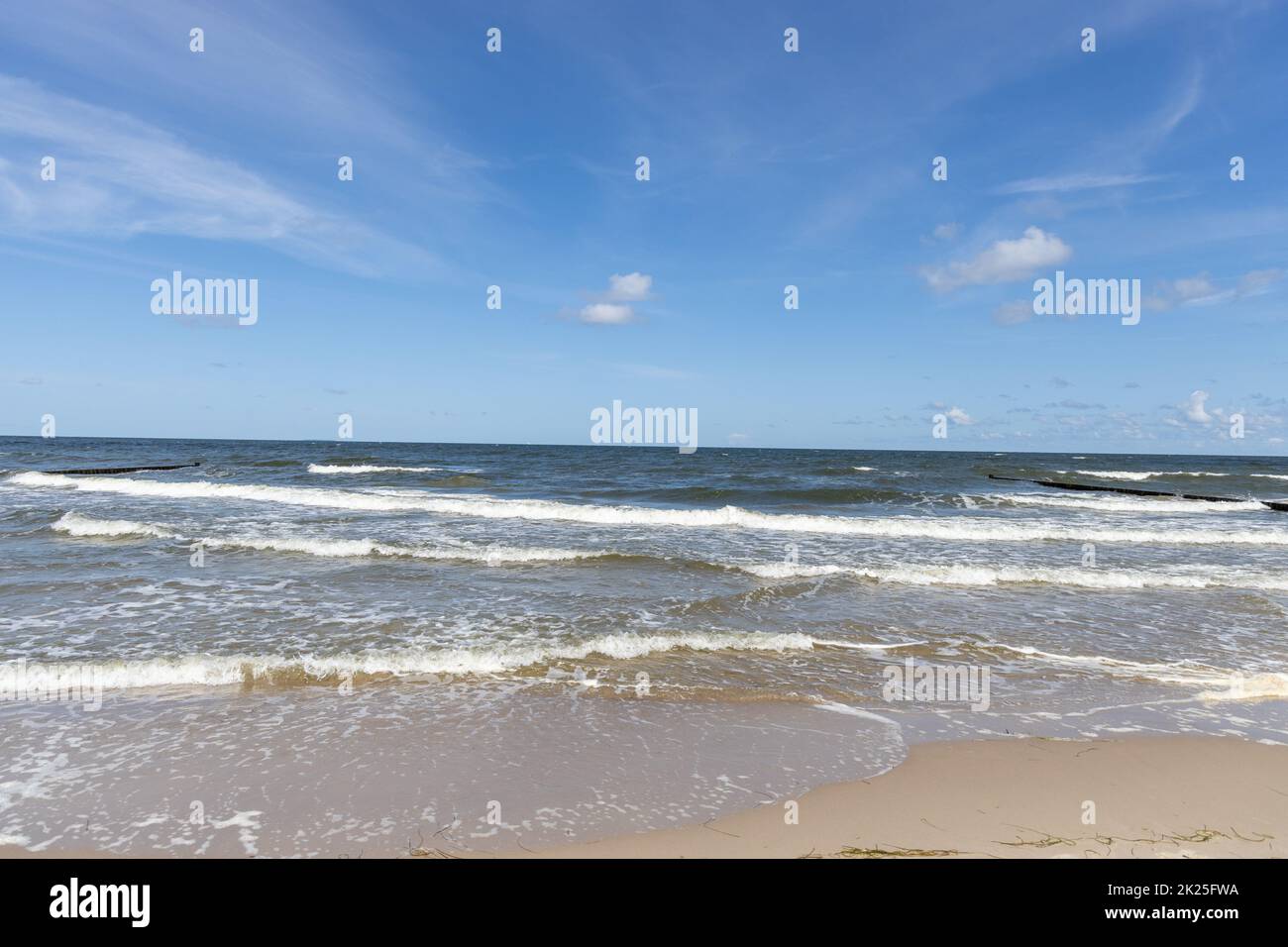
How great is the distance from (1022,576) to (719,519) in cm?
1006

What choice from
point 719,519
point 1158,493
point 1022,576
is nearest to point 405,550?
point 719,519

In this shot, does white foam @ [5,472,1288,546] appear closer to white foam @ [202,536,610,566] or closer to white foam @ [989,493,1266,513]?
white foam @ [202,536,610,566]

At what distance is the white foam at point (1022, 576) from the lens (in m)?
12.7

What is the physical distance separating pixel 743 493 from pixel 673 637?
22.8m

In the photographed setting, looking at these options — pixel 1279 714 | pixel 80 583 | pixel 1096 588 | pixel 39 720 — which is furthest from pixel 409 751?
pixel 1096 588

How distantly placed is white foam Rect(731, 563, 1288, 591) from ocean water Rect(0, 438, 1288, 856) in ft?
0.32

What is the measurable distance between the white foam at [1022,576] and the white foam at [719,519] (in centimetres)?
467

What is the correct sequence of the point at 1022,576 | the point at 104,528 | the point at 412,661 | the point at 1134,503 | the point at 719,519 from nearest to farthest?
the point at 412,661 → the point at 1022,576 → the point at 104,528 → the point at 719,519 → the point at 1134,503

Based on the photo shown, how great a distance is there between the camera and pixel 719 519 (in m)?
21.9
